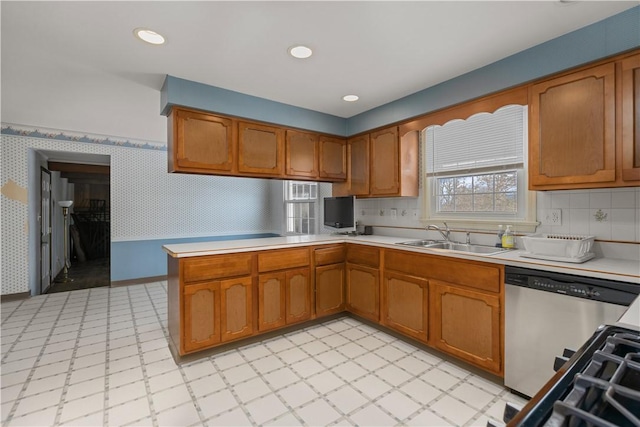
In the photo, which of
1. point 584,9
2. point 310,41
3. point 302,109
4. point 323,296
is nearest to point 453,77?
point 584,9

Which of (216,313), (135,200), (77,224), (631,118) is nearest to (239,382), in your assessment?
(216,313)

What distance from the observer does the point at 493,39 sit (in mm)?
2104

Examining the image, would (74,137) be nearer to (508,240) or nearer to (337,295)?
(337,295)

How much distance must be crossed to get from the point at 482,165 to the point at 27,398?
13.3 ft

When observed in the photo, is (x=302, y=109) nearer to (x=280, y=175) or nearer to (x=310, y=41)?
(x=280, y=175)

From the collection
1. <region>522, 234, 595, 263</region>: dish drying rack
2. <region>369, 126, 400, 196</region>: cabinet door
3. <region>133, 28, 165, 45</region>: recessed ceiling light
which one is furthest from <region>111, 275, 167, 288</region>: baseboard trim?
<region>522, 234, 595, 263</region>: dish drying rack

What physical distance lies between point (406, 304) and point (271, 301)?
4.21 feet

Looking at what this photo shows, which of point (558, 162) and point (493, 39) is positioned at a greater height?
point (493, 39)

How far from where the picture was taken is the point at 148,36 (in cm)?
206

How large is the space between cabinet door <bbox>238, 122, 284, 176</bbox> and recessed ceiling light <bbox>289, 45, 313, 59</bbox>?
1036mm

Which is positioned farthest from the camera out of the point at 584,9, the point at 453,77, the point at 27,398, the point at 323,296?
the point at 323,296

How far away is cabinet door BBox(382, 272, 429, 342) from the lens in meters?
2.67

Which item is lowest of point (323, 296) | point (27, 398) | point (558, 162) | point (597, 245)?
point (27, 398)

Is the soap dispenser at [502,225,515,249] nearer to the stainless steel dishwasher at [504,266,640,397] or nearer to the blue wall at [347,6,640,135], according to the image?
the stainless steel dishwasher at [504,266,640,397]
